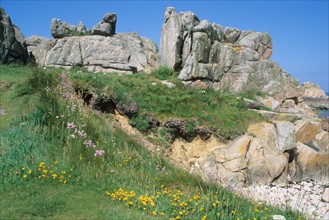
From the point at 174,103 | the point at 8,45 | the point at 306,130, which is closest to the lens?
the point at 174,103

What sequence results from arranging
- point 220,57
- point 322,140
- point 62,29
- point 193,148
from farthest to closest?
point 220,57
point 62,29
point 322,140
point 193,148

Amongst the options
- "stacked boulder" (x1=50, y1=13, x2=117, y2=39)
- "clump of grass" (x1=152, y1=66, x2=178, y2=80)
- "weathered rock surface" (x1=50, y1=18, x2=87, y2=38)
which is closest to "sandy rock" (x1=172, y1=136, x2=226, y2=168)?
"clump of grass" (x1=152, y1=66, x2=178, y2=80)

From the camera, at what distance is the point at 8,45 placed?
74.1 ft

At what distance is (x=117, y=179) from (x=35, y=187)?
163cm

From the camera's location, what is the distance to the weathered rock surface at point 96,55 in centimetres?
2612

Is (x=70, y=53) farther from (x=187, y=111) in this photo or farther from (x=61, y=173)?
(x=61, y=173)

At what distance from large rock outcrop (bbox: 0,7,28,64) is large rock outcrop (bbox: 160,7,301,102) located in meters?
10.2

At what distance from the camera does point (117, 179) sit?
7.05 m

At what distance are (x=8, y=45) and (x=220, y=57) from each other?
53.0 feet

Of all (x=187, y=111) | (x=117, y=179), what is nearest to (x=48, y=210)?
(x=117, y=179)

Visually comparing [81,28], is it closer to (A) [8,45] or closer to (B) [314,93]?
(A) [8,45]

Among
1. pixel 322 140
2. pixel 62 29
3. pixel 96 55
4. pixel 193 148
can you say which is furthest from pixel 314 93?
pixel 193 148

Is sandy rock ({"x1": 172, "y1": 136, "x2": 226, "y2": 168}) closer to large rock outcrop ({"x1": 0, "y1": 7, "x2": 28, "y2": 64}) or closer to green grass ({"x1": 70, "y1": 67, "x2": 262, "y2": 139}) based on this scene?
green grass ({"x1": 70, "y1": 67, "x2": 262, "y2": 139})

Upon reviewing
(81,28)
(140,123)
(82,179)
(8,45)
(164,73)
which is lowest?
(82,179)
